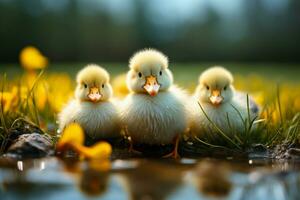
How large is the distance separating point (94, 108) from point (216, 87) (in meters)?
0.77

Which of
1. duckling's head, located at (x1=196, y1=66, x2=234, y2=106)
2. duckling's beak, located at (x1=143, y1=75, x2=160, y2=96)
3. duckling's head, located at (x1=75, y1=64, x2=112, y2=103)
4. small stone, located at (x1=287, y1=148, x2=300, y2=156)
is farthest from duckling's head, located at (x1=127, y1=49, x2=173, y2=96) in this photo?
small stone, located at (x1=287, y1=148, x2=300, y2=156)

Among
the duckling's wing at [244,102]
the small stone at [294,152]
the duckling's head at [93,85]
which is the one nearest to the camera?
the small stone at [294,152]

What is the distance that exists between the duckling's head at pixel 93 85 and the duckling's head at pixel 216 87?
60 centimetres

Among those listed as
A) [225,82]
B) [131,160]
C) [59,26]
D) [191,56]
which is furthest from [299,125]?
[191,56]

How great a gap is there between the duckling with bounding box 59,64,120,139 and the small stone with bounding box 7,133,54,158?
0.92 feet

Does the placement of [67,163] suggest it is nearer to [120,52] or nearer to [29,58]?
[29,58]

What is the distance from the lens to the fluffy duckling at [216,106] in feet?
12.7

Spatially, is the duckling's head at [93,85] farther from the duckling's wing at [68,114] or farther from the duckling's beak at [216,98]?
the duckling's beak at [216,98]

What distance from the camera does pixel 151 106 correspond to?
3.71 meters

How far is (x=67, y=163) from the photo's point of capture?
129 inches

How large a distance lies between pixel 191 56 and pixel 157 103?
25.1 meters

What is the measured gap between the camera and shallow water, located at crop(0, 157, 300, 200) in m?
2.67

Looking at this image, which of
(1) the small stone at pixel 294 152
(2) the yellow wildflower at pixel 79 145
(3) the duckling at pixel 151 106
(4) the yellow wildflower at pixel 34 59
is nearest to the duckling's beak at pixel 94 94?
(3) the duckling at pixel 151 106

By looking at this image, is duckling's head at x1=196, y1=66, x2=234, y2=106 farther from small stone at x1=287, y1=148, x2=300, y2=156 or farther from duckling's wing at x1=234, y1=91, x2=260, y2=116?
small stone at x1=287, y1=148, x2=300, y2=156
